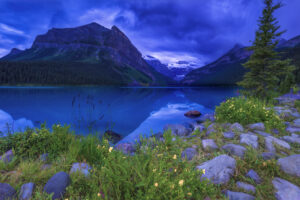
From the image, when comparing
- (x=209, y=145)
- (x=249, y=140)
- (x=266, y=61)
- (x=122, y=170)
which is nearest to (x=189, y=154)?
(x=209, y=145)

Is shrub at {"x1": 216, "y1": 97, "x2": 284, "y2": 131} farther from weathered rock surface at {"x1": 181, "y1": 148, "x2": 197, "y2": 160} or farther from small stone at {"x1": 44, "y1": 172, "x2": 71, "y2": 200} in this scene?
small stone at {"x1": 44, "y1": 172, "x2": 71, "y2": 200}

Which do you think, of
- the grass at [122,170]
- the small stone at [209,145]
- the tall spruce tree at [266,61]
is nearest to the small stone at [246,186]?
the grass at [122,170]

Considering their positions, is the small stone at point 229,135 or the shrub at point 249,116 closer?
the small stone at point 229,135

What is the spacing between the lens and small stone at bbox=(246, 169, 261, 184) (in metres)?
2.62

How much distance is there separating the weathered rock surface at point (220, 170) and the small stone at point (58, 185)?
2.52 m

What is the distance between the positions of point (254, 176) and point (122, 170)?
2.55 meters

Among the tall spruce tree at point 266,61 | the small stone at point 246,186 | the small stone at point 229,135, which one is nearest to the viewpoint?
the small stone at point 246,186

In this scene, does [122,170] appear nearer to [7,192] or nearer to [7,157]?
[7,192]

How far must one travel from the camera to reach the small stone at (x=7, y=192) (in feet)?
7.12

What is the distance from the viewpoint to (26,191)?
7.57 feet

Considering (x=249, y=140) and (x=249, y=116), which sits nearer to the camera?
(x=249, y=140)

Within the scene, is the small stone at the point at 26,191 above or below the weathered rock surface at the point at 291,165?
below

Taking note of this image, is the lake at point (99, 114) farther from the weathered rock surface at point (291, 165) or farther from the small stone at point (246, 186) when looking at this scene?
the weathered rock surface at point (291, 165)

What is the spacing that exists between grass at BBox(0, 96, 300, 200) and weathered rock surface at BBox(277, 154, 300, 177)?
11 cm
